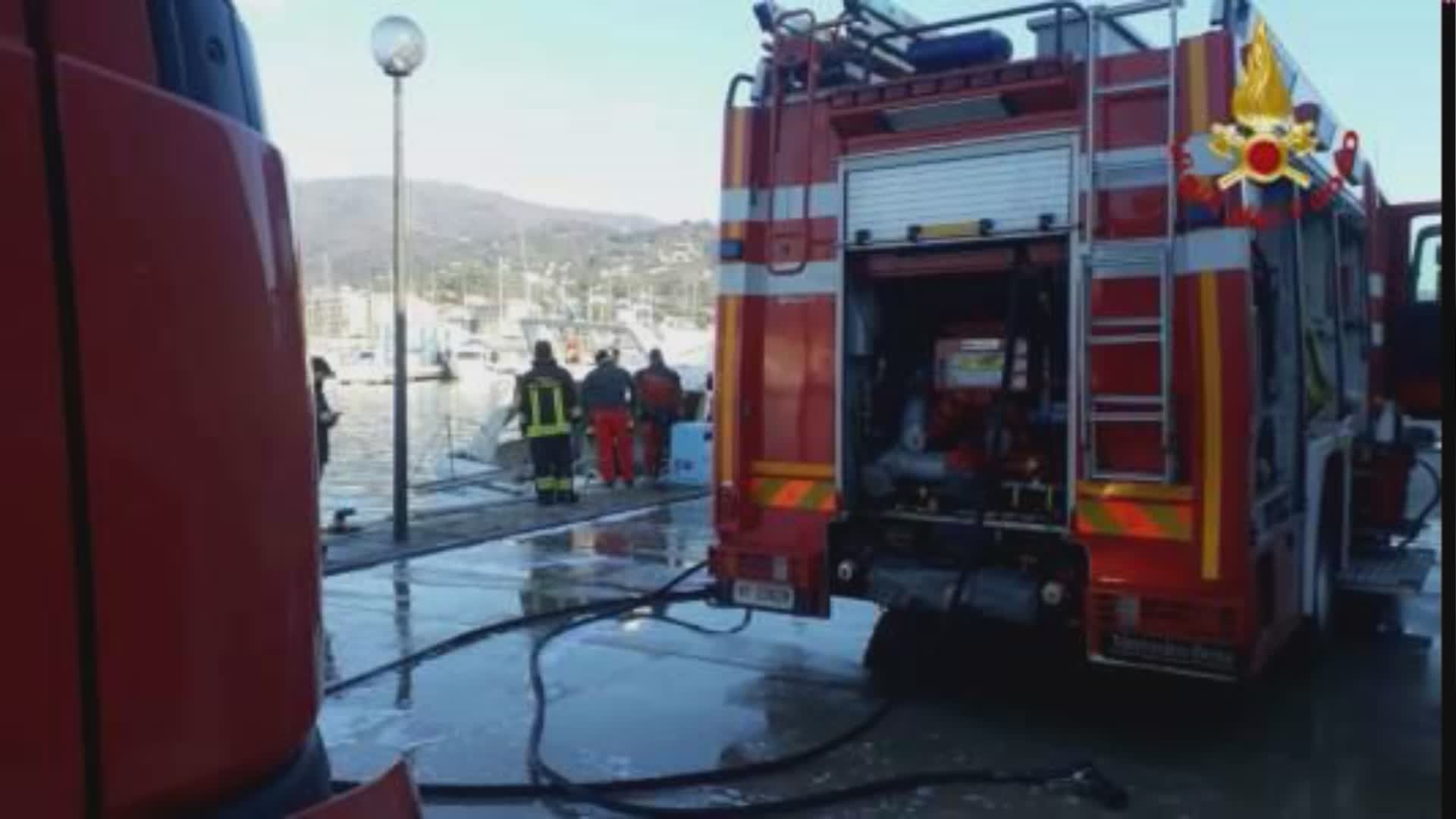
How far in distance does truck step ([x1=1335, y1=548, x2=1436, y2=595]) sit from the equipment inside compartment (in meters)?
2.13

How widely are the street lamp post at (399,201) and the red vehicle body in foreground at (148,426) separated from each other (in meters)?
9.08

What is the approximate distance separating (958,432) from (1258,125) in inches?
76.1

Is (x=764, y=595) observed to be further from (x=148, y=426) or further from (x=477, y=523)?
(x=477, y=523)

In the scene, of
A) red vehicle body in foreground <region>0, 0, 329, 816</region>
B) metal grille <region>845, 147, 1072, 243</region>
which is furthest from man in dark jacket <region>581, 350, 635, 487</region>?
red vehicle body in foreground <region>0, 0, 329, 816</region>

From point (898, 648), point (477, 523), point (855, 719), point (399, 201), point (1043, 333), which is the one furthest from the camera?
point (477, 523)

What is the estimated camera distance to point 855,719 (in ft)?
18.9

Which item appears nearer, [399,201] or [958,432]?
[958,432]

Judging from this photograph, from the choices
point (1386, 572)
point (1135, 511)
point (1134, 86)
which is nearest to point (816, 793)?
point (1135, 511)

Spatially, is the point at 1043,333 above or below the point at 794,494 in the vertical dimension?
above

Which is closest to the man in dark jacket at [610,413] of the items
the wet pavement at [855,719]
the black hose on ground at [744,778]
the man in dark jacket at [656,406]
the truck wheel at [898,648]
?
the man in dark jacket at [656,406]

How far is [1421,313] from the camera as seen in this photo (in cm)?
834

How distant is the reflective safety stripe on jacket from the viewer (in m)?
13.1

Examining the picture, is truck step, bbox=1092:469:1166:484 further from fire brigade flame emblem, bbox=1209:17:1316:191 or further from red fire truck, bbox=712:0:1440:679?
fire brigade flame emblem, bbox=1209:17:1316:191

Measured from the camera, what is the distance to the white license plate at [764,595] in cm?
604
